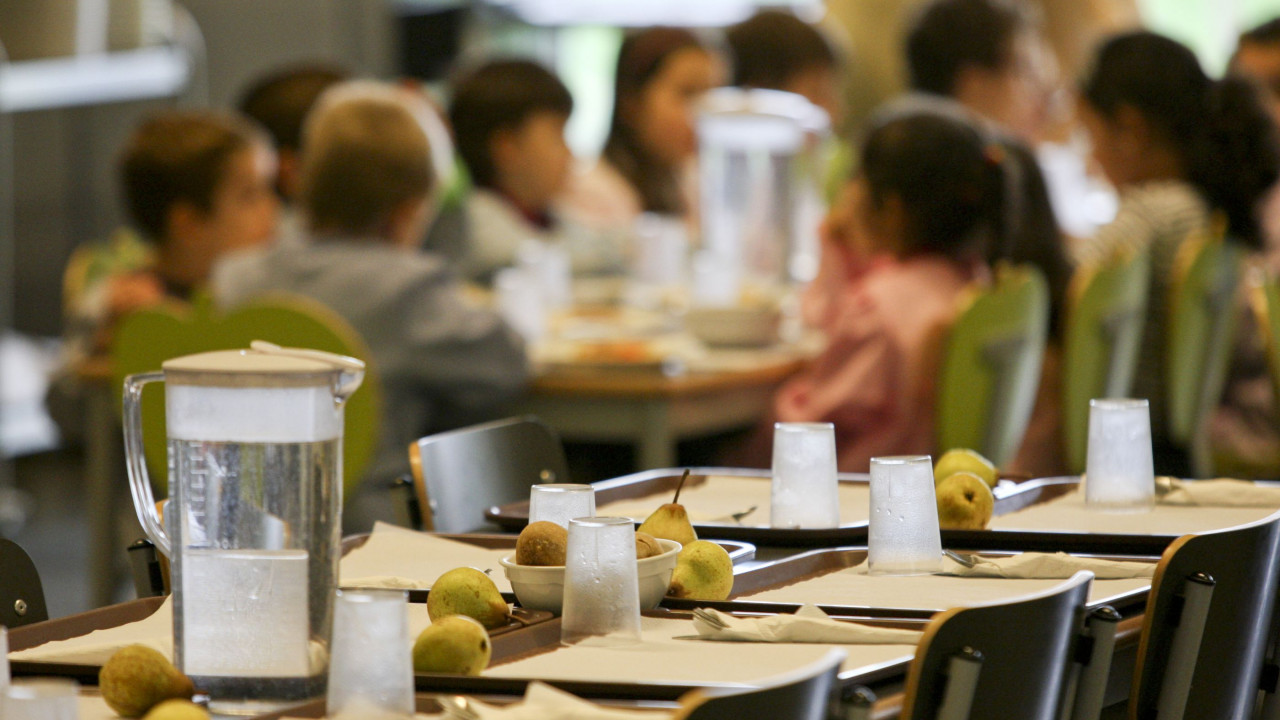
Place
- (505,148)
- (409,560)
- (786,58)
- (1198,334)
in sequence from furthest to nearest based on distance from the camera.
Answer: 1. (786,58)
2. (505,148)
3. (1198,334)
4. (409,560)

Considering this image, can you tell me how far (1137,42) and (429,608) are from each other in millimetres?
2891

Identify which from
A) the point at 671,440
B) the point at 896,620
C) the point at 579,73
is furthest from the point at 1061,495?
the point at 579,73

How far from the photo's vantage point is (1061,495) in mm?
1871

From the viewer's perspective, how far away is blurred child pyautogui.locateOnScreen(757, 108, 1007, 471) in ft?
10.0

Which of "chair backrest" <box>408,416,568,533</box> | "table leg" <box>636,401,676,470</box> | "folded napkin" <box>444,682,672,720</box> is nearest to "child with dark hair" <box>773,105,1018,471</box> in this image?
"table leg" <box>636,401,676,470</box>

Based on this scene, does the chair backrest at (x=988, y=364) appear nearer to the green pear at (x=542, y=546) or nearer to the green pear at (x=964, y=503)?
the green pear at (x=964, y=503)

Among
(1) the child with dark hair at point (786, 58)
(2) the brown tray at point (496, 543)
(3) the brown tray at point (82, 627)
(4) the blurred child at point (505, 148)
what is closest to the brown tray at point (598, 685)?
(3) the brown tray at point (82, 627)

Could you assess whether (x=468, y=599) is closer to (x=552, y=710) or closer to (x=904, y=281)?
(x=552, y=710)

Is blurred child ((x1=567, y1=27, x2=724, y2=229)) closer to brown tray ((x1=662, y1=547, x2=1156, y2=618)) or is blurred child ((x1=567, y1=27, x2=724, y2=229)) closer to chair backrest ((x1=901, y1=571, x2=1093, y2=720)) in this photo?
brown tray ((x1=662, y1=547, x2=1156, y2=618))

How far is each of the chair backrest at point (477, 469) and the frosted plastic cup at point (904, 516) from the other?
62 centimetres

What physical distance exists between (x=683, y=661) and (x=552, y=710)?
7.2 inches

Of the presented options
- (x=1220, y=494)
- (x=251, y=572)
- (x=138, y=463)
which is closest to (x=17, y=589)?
(x=138, y=463)

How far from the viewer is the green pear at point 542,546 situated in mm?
1303

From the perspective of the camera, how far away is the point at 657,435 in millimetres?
3105
